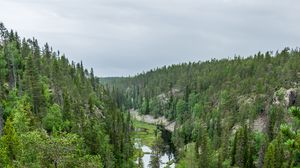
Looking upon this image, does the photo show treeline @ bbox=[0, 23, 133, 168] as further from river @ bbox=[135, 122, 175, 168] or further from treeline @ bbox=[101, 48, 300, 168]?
treeline @ bbox=[101, 48, 300, 168]

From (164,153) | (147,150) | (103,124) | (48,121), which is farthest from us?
(147,150)

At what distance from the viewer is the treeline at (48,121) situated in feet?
112

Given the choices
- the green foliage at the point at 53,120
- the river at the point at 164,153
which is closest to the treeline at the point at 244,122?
the river at the point at 164,153

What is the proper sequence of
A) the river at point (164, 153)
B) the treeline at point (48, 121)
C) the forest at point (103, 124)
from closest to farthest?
the treeline at point (48, 121)
the forest at point (103, 124)
the river at point (164, 153)

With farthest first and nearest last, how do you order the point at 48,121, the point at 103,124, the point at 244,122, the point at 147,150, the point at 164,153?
1. the point at 147,150
2. the point at 164,153
3. the point at 244,122
4. the point at 103,124
5. the point at 48,121

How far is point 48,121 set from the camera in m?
85.5

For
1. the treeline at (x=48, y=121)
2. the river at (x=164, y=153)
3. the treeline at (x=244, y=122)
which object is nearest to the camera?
the treeline at (x=48, y=121)

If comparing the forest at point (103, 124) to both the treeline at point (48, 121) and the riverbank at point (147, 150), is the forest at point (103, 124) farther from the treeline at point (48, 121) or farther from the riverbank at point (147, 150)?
the riverbank at point (147, 150)

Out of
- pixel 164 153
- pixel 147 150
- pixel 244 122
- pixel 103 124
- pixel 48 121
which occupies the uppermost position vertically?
pixel 48 121

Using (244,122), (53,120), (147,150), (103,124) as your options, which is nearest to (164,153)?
(147,150)

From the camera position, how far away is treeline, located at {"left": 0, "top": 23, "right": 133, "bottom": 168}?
34016 millimetres

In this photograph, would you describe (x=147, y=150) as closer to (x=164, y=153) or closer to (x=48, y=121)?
(x=164, y=153)

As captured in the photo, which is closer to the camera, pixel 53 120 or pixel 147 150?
pixel 53 120

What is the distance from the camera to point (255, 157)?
322ft
